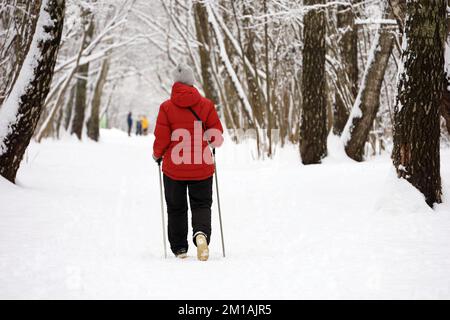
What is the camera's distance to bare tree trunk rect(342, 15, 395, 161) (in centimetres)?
1102

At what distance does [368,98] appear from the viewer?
11.5 m

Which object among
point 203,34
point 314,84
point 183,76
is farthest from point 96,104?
point 183,76

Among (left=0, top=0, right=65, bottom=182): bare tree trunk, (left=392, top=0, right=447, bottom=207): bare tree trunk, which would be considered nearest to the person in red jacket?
(left=392, top=0, right=447, bottom=207): bare tree trunk

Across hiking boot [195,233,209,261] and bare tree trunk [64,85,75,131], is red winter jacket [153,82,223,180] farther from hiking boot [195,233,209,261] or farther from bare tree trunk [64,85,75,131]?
bare tree trunk [64,85,75,131]

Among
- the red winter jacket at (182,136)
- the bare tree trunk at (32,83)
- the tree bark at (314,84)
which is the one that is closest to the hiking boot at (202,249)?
the red winter jacket at (182,136)

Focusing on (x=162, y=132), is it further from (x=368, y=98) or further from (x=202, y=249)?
(x=368, y=98)

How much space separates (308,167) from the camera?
11078 mm

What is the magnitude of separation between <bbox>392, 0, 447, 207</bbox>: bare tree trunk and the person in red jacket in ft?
7.98

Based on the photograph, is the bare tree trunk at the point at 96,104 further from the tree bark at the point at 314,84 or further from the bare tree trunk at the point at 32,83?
the bare tree trunk at the point at 32,83

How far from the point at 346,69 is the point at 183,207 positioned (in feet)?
29.6

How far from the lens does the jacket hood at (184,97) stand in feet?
15.9
